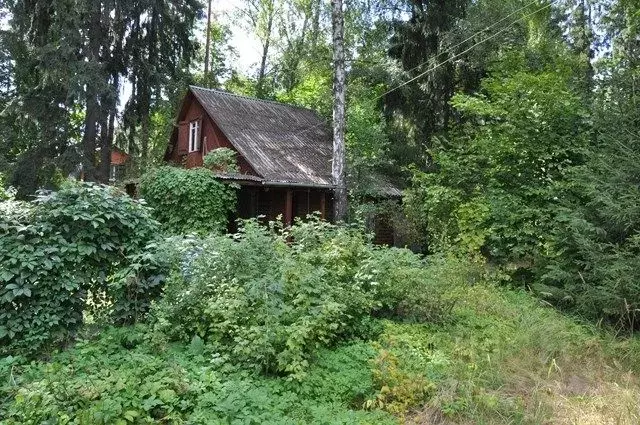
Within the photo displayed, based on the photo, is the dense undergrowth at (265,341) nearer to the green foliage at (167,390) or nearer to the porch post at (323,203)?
the green foliage at (167,390)

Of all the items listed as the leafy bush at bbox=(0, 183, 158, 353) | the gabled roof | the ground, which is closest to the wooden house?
the gabled roof

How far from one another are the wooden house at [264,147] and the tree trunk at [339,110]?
525 millimetres

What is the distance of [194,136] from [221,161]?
4.17 m

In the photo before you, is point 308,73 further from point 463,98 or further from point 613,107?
point 613,107

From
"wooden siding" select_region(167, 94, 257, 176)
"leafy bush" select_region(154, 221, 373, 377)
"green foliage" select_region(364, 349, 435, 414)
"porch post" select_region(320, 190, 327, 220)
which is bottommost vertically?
"green foliage" select_region(364, 349, 435, 414)

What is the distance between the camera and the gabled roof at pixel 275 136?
14.4 m

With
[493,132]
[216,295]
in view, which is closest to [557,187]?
[493,132]

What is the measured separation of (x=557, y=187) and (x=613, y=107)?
1709 mm

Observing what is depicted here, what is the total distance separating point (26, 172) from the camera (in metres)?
15.4

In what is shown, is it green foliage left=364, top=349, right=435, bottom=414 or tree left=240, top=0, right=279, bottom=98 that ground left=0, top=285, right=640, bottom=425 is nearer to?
green foliage left=364, top=349, right=435, bottom=414

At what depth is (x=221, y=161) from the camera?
13.8m

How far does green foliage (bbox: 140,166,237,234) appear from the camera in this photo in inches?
466

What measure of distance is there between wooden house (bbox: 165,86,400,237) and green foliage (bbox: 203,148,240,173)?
39 centimetres

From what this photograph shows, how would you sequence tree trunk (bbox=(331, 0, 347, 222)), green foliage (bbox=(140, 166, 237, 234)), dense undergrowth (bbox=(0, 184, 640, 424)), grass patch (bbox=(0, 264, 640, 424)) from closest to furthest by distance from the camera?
1. grass patch (bbox=(0, 264, 640, 424))
2. dense undergrowth (bbox=(0, 184, 640, 424))
3. green foliage (bbox=(140, 166, 237, 234))
4. tree trunk (bbox=(331, 0, 347, 222))
